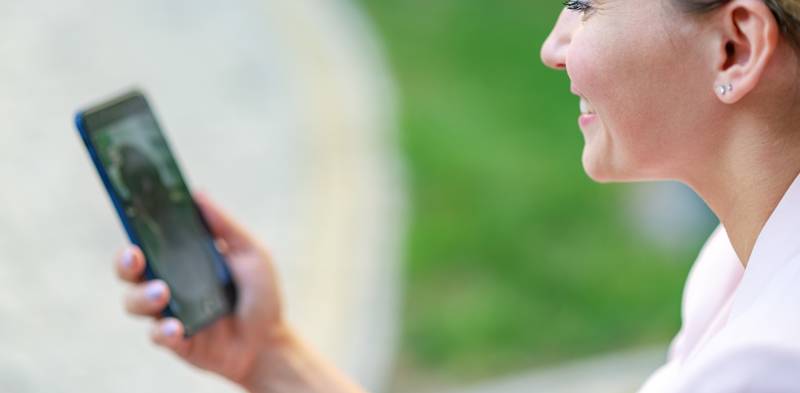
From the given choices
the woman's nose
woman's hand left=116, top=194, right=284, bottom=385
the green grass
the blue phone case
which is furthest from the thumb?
the green grass

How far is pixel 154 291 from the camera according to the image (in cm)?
94

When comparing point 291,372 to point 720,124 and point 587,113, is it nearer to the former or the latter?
point 587,113

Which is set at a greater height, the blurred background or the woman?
the blurred background

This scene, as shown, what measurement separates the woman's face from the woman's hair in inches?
0.4

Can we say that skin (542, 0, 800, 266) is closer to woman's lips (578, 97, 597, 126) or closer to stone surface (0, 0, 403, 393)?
woman's lips (578, 97, 597, 126)

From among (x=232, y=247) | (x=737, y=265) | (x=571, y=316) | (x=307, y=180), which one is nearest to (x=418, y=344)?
(x=571, y=316)

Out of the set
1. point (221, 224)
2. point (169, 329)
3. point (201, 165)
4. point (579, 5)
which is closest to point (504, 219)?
point (201, 165)

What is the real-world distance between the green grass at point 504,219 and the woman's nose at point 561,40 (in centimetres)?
139

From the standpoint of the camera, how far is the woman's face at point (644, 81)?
66cm

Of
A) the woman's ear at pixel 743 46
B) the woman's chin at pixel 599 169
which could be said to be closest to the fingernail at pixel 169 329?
the woman's chin at pixel 599 169

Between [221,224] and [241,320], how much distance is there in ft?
0.45

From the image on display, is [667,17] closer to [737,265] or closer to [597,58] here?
[597,58]

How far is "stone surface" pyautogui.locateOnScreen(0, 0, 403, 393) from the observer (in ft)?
5.20

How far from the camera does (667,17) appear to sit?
65 cm
